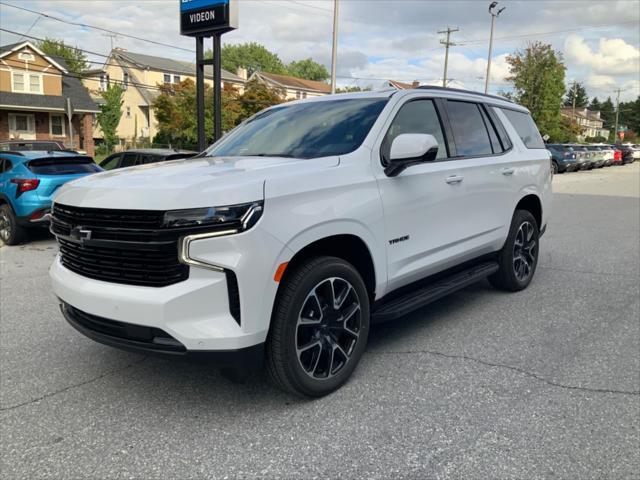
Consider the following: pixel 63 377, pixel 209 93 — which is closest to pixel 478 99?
pixel 63 377

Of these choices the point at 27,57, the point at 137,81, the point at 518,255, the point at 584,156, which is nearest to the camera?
the point at 518,255

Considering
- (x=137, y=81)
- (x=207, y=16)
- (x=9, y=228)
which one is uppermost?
(x=137, y=81)

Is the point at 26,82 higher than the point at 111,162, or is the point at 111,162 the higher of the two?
the point at 26,82

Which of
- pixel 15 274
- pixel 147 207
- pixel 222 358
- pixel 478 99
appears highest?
A: pixel 478 99

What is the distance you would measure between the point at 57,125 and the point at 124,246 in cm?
4077

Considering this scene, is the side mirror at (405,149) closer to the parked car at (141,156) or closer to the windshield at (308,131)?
the windshield at (308,131)

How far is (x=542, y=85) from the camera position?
151 feet

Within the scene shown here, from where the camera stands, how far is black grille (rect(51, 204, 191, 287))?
281cm

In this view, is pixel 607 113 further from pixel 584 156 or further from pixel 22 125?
pixel 22 125

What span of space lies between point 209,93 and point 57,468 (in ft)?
123

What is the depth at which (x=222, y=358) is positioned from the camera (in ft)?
9.43

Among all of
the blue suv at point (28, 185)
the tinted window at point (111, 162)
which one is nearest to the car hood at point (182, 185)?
the blue suv at point (28, 185)

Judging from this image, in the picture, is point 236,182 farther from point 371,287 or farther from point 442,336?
point 442,336

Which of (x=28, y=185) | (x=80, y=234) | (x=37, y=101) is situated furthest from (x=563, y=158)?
(x=37, y=101)
